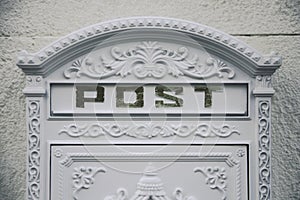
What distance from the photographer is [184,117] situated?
→ 4.14ft

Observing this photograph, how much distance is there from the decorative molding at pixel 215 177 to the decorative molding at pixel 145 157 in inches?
1.2

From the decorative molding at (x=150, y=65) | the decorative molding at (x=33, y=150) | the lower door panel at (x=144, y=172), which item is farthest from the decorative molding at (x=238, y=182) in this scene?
the decorative molding at (x=33, y=150)

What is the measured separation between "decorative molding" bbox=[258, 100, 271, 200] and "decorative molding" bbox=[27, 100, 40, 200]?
25.3 inches

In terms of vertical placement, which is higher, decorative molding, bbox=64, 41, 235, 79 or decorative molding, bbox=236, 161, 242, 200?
decorative molding, bbox=64, 41, 235, 79

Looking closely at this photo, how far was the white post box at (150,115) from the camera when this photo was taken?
1245 millimetres

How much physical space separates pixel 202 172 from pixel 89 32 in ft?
1.71

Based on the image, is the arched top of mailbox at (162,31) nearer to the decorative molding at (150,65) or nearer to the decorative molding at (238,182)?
the decorative molding at (150,65)

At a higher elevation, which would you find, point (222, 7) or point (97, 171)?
point (222, 7)

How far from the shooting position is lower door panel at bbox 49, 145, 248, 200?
4.09 ft

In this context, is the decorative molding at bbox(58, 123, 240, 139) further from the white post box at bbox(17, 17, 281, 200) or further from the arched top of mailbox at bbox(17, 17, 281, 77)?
the arched top of mailbox at bbox(17, 17, 281, 77)

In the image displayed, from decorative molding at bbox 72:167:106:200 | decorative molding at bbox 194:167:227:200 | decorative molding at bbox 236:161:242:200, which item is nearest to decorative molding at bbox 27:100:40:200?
decorative molding at bbox 72:167:106:200

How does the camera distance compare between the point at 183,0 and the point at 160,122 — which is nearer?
the point at 160,122

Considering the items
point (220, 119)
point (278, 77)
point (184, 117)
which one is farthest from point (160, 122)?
point (278, 77)

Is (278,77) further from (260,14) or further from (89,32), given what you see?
(89,32)
